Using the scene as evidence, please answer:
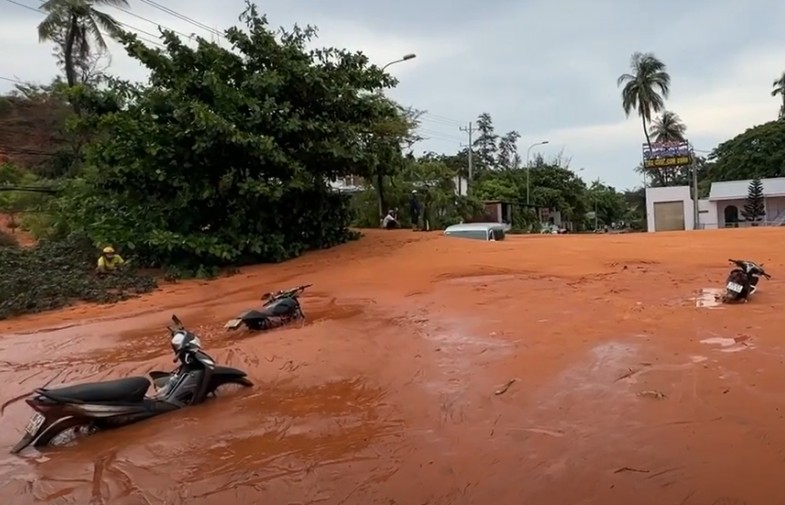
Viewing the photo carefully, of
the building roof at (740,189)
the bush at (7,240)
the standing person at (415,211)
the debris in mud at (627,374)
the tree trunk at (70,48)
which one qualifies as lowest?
the debris in mud at (627,374)

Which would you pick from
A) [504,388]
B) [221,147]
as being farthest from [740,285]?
[221,147]

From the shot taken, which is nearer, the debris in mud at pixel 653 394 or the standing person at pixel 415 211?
Result: the debris in mud at pixel 653 394

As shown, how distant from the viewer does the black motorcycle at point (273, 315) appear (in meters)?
8.61

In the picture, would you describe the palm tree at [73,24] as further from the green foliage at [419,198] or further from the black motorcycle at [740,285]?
the black motorcycle at [740,285]

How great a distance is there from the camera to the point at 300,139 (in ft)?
55.3

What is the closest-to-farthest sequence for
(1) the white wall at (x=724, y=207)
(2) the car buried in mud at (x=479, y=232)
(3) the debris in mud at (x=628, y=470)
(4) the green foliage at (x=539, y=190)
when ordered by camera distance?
(3) the debris in mud at (x=628, y=470) < (2) the car buried in mud at (x=479, y=232) < (1) the white wall at (x=724, y=207) < (4) the green foliage at (x=539, y=190)

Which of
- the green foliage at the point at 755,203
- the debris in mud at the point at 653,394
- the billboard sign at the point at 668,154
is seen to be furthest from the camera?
the billboard sign at the point at 668,154

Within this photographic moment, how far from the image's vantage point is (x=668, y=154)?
153 feet

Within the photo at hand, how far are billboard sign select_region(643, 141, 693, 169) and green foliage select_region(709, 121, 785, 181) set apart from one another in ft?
22.6

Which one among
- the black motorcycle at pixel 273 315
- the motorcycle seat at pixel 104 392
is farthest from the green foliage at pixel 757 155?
the motorcycle seat at pixel 104 392

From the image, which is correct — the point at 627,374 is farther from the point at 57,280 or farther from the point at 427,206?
the point at 427,206

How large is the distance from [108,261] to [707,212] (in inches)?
1414

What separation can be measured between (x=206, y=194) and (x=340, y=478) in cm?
1308

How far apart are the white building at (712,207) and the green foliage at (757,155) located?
10495mm
